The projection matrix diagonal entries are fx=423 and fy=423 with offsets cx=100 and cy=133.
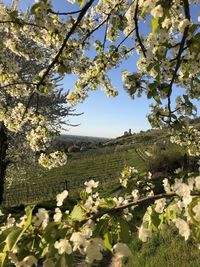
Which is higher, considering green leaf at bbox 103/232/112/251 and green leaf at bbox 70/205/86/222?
green leaf at bbox 70/205/86/222

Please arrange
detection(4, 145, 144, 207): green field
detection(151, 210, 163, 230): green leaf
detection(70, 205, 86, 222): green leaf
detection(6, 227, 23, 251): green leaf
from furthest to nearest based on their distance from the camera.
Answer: detection(4, 145, 144, 207): green field < detection(151, 210, 163, 230): green leaf < detection(70, 205, 86, 222): green leaf < detection(6, 227, 23, 251): green leaf

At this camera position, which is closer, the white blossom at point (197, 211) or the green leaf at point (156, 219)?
the white blossom at point (197, 211)

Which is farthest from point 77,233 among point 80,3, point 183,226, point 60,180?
point 60,180

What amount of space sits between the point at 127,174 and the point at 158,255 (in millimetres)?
1894

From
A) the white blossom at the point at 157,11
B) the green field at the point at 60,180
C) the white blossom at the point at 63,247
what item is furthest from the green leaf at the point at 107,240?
the green field at the point at 60,180

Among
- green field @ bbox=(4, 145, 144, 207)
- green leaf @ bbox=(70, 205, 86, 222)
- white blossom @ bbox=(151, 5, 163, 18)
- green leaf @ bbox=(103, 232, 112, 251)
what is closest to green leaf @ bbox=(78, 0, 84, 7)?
white blossom @ bbox=(151, 5, 163, 18)

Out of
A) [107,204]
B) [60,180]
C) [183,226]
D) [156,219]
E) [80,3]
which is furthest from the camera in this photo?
[60,180]

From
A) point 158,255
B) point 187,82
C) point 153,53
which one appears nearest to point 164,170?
point 158,255

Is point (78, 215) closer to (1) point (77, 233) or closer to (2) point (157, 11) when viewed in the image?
(1) point (77, 233)

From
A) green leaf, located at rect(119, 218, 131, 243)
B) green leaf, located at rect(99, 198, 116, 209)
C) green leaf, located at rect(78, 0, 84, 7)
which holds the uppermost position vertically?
→ green leaf, located at rect(78, 0, 84, 7)

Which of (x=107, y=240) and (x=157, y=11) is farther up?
(x=157, y=11)

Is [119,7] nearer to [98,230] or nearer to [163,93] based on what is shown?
[163,93]

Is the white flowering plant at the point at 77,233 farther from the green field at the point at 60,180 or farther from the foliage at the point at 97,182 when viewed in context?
the green field at the point at 60,180

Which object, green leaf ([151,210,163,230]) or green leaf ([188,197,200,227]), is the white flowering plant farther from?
green leaf ([151,210,163,230])
